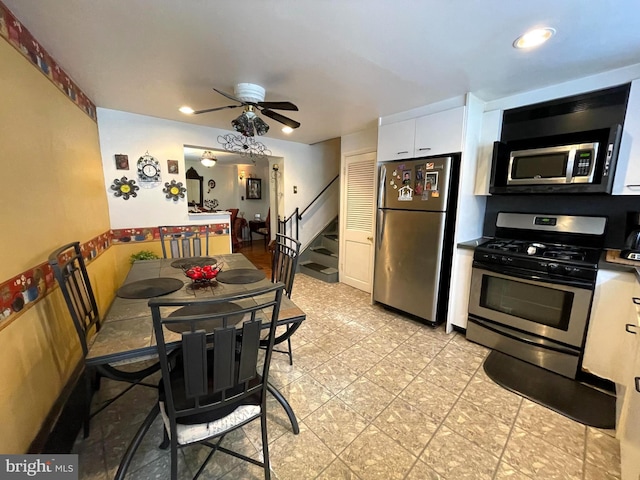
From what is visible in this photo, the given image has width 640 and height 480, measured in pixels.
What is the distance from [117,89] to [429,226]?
10.4ft

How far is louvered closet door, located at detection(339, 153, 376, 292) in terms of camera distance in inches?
141

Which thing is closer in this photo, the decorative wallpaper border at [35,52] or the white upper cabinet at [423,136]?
the decorative wallpaper border at [35,52]

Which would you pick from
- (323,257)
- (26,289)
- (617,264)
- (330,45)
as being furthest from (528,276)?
(26,289)

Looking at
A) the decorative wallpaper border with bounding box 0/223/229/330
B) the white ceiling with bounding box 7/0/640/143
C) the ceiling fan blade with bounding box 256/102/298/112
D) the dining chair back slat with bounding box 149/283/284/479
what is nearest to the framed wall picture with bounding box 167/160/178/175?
the white ceiling with bounding box 7/0/640/143

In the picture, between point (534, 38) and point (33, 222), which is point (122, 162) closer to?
point (33, 222)

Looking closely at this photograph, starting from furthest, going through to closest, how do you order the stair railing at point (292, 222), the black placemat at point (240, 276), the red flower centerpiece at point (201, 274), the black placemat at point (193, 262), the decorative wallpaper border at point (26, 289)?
1. the stair railing at point (292, 222)
2. the black placemat at point (193, 262)
3. the black placemat at point (240, 276)
4. the red flower centerpiece at point (201, 274)
5. the decorative wallpaper border at point (26, 289)

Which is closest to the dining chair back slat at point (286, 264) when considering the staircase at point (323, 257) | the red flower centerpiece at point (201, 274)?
the red flower centerpiece at point (201, 274)

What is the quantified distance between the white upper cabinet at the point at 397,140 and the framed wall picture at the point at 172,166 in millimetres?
2588

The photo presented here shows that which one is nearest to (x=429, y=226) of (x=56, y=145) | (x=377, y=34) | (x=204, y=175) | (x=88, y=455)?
(x=377, y=34)

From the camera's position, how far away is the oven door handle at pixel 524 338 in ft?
6.44

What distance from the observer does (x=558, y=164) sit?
2072mm

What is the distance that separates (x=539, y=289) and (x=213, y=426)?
2.41m

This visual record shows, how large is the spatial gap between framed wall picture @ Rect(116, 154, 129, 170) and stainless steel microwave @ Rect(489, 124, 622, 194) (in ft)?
12.9

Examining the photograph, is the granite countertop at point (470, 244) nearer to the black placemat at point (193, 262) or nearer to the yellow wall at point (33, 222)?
the black placemat at point (193, 262)
